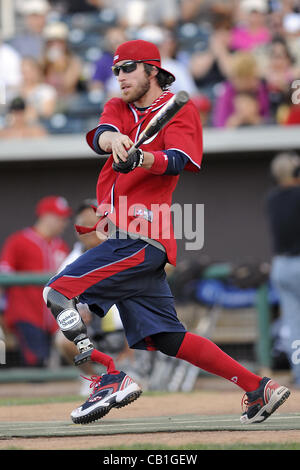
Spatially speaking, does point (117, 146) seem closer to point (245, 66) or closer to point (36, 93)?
point (245, 66)

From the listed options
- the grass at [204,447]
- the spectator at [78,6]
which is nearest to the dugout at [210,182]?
the spectator at [78,6]

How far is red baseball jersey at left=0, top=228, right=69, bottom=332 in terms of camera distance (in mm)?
9172

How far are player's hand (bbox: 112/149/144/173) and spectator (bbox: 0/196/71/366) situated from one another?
5.18 metres

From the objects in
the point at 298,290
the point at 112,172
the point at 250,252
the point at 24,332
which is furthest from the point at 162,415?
the point at 250,252

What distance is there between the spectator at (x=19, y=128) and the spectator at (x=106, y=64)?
953mm

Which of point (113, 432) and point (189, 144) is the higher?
point (189, 144)

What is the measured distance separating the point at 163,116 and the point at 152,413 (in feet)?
7.07

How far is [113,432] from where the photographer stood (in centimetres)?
420

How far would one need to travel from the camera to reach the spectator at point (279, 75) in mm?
9539

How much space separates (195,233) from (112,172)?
392 centimetres

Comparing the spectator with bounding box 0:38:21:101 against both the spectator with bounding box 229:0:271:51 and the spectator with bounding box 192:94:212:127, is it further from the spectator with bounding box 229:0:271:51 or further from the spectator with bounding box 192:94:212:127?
the spectator with bounding box 229:0:271:51

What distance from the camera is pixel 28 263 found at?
9500mm
